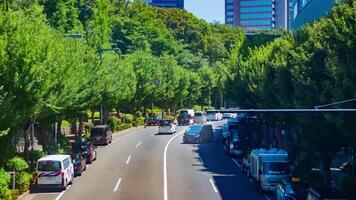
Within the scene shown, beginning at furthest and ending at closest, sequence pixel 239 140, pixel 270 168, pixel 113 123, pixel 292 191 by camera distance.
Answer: pixel 113 123
pixel 239 140
pixel 270 168
pixel 292 191

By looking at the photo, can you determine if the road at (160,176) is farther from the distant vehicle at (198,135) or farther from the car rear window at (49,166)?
the distant vehicle at (198,135)

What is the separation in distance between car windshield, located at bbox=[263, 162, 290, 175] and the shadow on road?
1.30m

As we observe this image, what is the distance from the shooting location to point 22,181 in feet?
101

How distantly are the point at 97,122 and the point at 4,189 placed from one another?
161 ft

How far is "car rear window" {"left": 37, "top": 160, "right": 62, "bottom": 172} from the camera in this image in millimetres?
31906

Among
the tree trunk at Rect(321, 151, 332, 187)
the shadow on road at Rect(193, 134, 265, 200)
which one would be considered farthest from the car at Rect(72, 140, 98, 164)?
the tree trunk at Rect(321, 151, 332, 187)

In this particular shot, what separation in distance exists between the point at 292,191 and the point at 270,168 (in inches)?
237

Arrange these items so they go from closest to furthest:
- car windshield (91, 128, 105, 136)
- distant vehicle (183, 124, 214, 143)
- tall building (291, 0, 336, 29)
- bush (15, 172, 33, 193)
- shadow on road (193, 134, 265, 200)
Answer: bush (15, 172, 33, 193) → shadow on road (193, 134, 265, 200) → tall building (291, 0, 336, 29) → car windshield (91, 128, 105, 136) → distant vehicle (183, 124, 214, 143)

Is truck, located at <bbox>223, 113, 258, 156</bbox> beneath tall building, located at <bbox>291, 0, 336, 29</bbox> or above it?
beneath

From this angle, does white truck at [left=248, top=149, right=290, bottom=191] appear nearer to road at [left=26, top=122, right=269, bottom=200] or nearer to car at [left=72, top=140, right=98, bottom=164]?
road at [left=26, top=122, right=269, bottom=200]

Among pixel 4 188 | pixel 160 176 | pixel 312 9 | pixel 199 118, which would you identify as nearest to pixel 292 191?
pixel 160 176

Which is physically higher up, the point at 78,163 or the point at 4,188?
the point at 78,163

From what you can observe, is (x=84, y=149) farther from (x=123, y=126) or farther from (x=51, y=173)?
(x=123, y=126)

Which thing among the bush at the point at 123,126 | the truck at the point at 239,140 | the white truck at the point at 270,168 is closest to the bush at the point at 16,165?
the white truck at the point at 270,168
